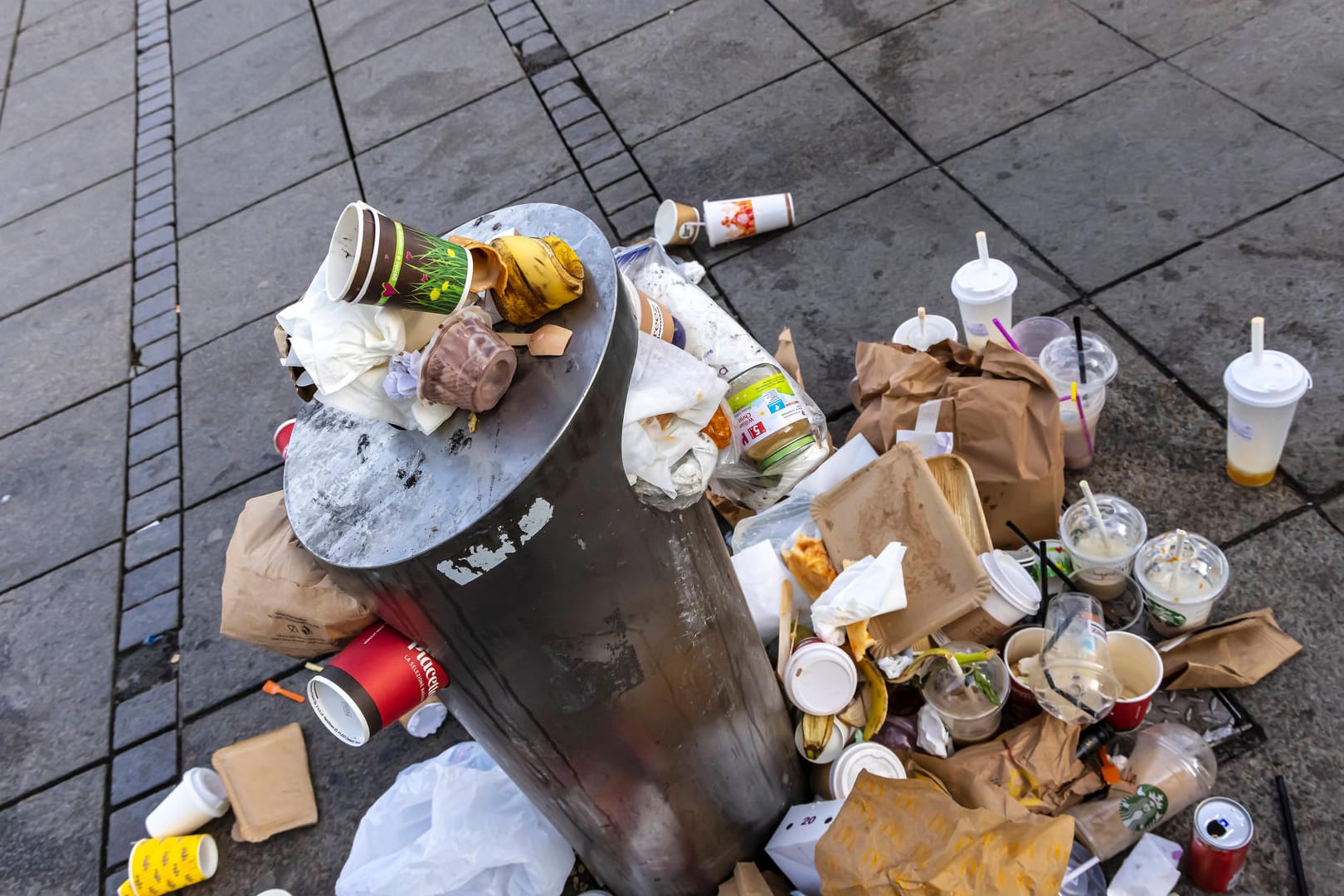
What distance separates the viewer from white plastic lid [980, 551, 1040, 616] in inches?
95.0

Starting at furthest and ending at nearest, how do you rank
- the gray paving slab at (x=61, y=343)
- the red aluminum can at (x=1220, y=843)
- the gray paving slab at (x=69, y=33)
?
1. the gray paving slab at (x=69, y=33)
2. the gray paving slab at (x=61, y=343)
3. the red aluminum can at (x=1220, y=843)

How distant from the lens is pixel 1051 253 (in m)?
3.52

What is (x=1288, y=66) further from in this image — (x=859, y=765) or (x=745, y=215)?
(x=859, y=765)

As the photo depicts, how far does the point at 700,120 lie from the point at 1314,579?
123 inches

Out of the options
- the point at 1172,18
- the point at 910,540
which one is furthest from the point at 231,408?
the point at 1172,18

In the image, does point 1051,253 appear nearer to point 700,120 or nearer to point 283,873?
point 700,120

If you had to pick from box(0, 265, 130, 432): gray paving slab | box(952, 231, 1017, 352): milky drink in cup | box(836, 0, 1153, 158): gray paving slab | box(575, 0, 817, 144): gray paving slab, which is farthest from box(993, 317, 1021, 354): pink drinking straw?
box(0, 265, 130, 432): gray paving slab

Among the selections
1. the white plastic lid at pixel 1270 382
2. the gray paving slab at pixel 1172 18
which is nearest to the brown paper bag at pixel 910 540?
the white plastic lid at pixel 1270 382

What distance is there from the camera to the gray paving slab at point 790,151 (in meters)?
4.04

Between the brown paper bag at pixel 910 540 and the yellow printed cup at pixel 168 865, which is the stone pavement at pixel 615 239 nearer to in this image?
the yellow printed cup at pixel 168 865

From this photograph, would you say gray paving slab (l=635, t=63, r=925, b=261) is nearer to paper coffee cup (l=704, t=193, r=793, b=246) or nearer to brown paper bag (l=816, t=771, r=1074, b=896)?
Result: paper coffee cup (l=704, t=193, r=793, b=246)

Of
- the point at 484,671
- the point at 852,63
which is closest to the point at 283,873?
the point at 484,671

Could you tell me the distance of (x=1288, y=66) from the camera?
382 centimetres

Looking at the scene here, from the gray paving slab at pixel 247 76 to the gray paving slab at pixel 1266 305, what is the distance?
4.64 m
